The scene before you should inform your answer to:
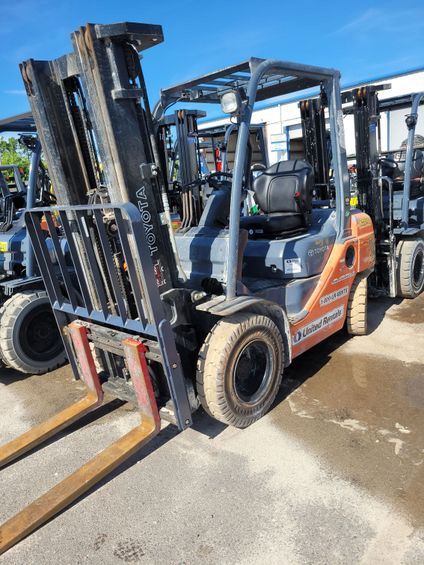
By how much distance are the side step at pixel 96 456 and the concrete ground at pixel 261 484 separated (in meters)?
0.11

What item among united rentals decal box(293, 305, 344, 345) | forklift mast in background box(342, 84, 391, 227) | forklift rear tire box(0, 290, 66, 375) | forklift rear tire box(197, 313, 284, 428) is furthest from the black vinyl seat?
forklift rear tire box(0, 290, 66, 375)

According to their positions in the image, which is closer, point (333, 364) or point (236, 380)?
point (236, 380)

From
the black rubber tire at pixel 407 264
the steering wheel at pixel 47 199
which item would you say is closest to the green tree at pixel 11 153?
the steering wheel at pixel 47 199

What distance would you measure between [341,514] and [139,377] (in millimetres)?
1493

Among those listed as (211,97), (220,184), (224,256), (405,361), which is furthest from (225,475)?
(211,97)

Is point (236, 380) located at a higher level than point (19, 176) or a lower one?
lower

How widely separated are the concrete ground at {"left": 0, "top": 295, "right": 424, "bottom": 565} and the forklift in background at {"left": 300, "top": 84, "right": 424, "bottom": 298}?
2161mm

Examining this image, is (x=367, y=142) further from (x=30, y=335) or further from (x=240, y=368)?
(x=30, y=335)

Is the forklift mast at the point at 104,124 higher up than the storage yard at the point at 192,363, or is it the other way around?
the forklift mast at the point at 104,124

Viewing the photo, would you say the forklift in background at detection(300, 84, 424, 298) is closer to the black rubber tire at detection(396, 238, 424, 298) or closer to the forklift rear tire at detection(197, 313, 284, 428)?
the black rubber tire at detection(396, 238, 424, 298)

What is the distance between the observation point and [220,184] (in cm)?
430

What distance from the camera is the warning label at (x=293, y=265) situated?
12.6 ft

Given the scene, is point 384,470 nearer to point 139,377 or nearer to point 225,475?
point 225,475

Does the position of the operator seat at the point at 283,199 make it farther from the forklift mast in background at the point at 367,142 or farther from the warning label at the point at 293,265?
the forklift mast in background at the point at 367,142
